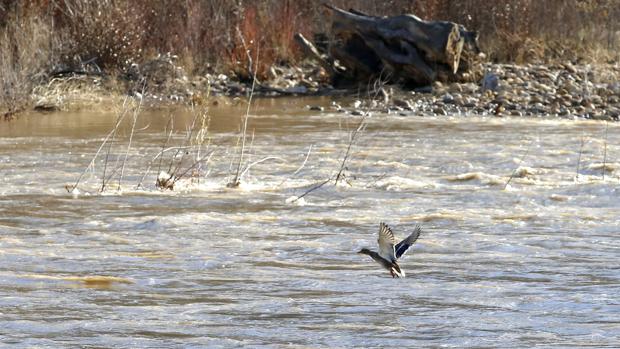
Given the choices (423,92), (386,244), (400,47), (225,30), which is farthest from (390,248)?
(225,30)

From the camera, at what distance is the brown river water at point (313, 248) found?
5547 mm

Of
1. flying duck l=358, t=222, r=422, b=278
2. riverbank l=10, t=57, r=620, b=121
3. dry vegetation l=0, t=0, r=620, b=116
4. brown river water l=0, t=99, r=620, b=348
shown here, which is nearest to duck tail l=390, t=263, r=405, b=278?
flying duck l=358, t=222, r=422, b=278

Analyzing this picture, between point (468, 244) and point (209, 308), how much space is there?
2.29 m

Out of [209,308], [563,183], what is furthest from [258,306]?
[563,183]

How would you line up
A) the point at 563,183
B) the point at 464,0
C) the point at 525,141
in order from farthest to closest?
the point at 464,0 → the point at 525,141 → the point at 563,183

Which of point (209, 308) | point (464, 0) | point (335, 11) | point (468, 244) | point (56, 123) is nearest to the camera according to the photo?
point (209, 308)

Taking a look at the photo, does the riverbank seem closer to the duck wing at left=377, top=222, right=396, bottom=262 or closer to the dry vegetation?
the dry vegetation

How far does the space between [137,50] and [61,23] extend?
1183mm

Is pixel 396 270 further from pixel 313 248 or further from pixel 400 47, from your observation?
pixel 400 47

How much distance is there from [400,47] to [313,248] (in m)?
11.8

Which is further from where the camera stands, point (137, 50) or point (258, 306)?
point (137, 50)

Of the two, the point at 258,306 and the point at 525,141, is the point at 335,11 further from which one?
the point at 258,306

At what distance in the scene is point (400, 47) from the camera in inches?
753

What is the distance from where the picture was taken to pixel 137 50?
19859mm
